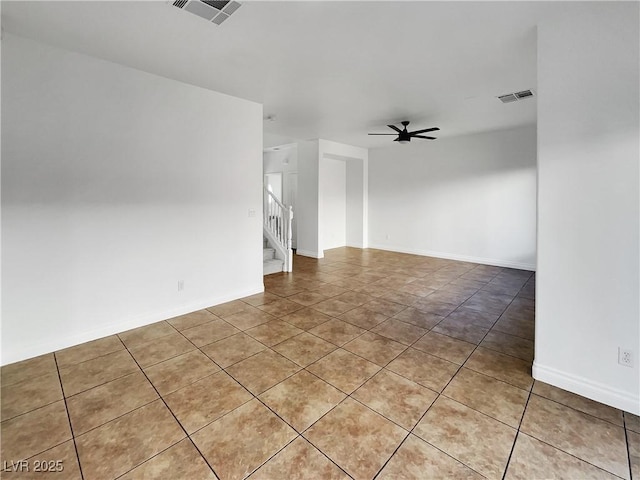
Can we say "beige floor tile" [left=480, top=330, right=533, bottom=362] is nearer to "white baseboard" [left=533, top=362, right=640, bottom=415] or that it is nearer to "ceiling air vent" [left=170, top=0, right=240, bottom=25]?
"white baseboard" [left=533, top=362, right=640, bottom=415]

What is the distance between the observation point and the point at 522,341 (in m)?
3.08

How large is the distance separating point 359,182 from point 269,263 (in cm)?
407

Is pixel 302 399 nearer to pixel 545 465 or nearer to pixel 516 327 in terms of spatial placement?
pixel 545 465

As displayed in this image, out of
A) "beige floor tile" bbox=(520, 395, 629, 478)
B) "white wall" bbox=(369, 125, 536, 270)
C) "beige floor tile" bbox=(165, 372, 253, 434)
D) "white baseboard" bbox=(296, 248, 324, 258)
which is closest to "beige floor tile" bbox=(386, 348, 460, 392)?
"beige floor tile" bbox=(520, 395, 629, 478)

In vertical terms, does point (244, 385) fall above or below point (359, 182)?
below

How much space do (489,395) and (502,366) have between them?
0.53 meters

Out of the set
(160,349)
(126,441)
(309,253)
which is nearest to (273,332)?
(160,349)

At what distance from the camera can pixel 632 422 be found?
196 cm

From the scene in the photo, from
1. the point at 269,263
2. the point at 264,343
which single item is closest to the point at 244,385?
the point at 264,343

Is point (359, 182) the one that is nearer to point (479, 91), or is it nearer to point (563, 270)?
point (479, 91)

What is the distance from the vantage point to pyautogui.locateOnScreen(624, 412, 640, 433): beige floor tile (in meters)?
1.91

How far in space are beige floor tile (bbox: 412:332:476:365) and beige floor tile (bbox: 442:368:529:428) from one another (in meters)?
0.28

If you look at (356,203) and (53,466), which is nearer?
(53,466)

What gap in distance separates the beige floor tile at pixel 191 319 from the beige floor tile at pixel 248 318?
253 millimetres
